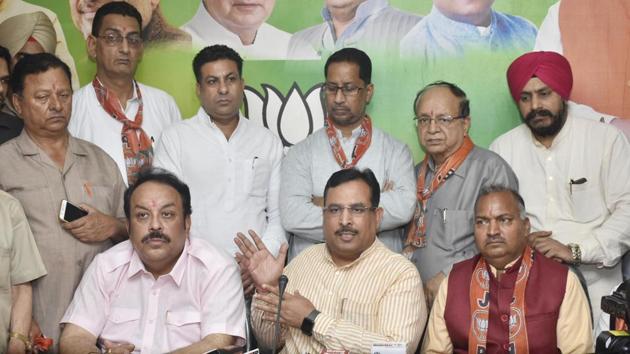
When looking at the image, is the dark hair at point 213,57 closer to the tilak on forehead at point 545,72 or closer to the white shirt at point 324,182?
the white shirt at point 324,182

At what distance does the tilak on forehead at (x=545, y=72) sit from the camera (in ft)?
15.8

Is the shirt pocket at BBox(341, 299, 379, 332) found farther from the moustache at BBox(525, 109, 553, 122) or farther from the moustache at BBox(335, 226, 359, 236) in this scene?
the moustache at BBox(525, 109, 553, 122)

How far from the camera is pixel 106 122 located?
5008mm

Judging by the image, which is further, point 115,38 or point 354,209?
point 115,38

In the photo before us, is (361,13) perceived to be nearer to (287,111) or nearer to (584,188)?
(287,111)

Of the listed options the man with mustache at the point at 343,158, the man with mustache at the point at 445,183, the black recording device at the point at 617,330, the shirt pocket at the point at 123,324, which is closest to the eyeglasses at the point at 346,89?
the man with mustache at the point at 343,158

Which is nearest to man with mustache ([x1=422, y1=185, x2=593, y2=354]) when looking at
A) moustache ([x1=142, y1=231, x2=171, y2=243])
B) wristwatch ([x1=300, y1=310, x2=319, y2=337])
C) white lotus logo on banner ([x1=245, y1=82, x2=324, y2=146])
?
wristwatch ([x1=300, y1=310, x2=319, y2=337])

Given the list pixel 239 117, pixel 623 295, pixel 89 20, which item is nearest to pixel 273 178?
pixel 239 117

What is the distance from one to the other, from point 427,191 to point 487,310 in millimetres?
961

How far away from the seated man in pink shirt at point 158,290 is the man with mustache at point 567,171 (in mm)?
1669

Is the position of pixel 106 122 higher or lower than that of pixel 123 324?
higher

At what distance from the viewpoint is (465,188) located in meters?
4.56

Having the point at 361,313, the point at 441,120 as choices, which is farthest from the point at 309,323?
the point at 441,120

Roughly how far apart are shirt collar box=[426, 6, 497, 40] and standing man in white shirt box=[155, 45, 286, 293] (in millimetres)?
1280
